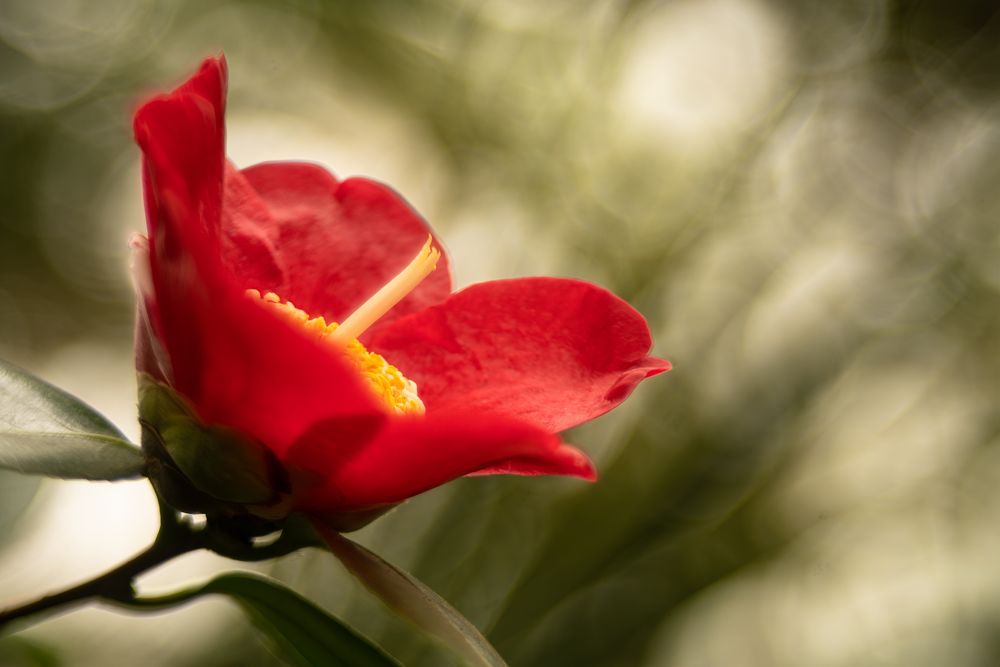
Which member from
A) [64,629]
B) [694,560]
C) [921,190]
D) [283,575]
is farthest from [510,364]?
[921,190]

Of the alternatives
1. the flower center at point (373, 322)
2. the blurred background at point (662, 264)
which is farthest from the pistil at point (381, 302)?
the blurred background at point (662, 264)

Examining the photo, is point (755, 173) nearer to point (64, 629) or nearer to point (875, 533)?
point (875, 533)

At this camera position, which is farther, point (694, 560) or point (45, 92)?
point (45, 92)

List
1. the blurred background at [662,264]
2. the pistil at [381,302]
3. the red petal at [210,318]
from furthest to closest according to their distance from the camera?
the blurred background at [662,264] → the pistil at [381,302] → the red petal at [210,318]

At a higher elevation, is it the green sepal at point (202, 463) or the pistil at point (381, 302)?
the pistil at point (381, 302)

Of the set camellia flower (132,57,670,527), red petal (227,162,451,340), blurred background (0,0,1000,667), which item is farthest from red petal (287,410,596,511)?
blurred background (0,0,1000,667)

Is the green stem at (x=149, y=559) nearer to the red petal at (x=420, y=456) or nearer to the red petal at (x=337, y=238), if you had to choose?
the red petal at (x=420, y=456)

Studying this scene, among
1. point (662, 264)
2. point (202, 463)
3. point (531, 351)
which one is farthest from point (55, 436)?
point (662, 264)
